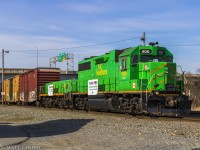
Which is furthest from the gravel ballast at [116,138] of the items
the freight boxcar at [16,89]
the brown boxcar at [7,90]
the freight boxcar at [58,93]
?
the brown boxcar at [7,90]

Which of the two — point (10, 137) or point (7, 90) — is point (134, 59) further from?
point (7, 90)

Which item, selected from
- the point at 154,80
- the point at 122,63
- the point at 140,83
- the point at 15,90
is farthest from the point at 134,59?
the point at 15,90

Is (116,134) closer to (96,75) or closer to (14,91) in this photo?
(96,75)

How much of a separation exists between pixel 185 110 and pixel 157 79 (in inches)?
81.2

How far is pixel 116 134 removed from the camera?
1202 centimetres

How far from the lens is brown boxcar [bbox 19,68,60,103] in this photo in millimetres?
35656

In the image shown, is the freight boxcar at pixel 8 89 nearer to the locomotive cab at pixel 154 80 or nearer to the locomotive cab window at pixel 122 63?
the locomotive cab window at pixel 122 63

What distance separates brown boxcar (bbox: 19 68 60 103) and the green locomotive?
13.3 metres

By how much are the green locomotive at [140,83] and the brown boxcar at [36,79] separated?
1325cm

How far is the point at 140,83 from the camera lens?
18250mm

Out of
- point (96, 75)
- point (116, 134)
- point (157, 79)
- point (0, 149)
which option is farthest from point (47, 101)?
point (0, 149)

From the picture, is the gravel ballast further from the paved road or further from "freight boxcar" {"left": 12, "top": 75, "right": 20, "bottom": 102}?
"freight boxcar" {"left": 12, "top": 75, "right": 20, "bottom": 102}

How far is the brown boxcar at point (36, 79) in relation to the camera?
3566cm

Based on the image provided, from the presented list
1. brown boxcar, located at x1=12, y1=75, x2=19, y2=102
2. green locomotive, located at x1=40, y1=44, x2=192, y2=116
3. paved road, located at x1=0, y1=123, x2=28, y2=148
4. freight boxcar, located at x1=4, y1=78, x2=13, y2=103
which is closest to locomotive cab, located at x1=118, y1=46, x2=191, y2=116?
green locomotive, located at x1=40, y1=44, x2=192, y2=116
